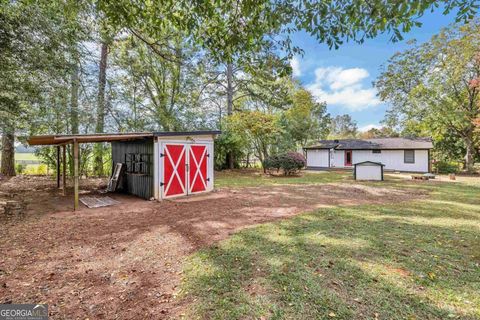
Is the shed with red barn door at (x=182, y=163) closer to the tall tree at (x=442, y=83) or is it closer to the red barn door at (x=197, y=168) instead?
the red barn door at (x=197, y=168)

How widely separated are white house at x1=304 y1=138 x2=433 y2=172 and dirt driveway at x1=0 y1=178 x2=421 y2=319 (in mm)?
13325

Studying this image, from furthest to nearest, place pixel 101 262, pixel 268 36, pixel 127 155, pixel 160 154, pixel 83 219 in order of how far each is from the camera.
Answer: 1. pixel 127 155
2. pixel 160 154
3. pixel 83 219
4. pixel 268 36
5. pixel 101 262

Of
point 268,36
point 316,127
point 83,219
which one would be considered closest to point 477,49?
point 316,127

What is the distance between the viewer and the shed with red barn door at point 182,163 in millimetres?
7570

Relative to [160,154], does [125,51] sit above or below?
above

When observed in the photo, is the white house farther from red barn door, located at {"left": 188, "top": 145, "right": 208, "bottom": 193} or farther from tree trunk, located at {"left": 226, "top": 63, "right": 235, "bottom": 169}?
red barn door, located at {"left": 188, "top": 145, "right": 208, "bottom": 193}

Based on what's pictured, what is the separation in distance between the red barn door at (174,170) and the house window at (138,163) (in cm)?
63

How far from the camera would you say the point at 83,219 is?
17.9 feet

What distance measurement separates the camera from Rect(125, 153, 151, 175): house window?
790cm

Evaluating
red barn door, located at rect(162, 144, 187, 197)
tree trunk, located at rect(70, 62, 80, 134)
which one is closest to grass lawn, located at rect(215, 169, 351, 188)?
red barn door, located at rect(162, 144, 187, 197)

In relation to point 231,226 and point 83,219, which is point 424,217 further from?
point 83,219

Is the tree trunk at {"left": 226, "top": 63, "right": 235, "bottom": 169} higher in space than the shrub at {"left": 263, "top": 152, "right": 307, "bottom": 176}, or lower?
higher

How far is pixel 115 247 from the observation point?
3861 mm

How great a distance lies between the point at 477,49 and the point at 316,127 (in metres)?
13.1
